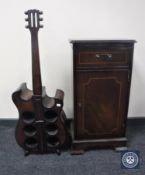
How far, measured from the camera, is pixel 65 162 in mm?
1657

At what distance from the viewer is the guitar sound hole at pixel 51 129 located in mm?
1713

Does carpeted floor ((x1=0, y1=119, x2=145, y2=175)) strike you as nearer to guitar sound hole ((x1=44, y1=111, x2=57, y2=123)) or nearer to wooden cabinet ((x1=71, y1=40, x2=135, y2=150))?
wooden cabinet ((x1=71, y1=40, x2=135, y2=150))

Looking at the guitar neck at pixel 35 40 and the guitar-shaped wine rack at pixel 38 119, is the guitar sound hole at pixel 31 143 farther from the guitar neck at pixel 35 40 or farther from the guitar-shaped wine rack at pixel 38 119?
the guitar neck at pixel 35 40

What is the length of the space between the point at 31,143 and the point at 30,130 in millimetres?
119

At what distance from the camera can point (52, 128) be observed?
1.77 meters

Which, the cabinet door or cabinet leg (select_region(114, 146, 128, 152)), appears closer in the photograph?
the cabinet door

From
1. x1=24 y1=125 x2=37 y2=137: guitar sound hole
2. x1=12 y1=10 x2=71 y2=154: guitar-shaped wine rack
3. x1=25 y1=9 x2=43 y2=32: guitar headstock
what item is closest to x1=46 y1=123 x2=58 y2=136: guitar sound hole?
x1=12 y1=10 x2=71 y2=154: guitar-shaped wine rack

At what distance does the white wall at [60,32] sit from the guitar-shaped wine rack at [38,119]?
0.32 m

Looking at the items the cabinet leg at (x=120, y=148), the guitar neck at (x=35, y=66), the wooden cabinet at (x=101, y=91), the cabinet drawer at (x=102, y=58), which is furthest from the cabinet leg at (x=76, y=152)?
the cabinet drawer at (x=102, y=58)

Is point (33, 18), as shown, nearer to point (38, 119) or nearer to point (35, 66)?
point (35, 66)

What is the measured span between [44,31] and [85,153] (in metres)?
1.13

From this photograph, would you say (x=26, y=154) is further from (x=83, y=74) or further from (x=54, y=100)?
(x=83, y=74)

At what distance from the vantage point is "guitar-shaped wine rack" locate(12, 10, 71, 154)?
63.3 inches

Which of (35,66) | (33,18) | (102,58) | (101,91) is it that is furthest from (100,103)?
(33,18)
